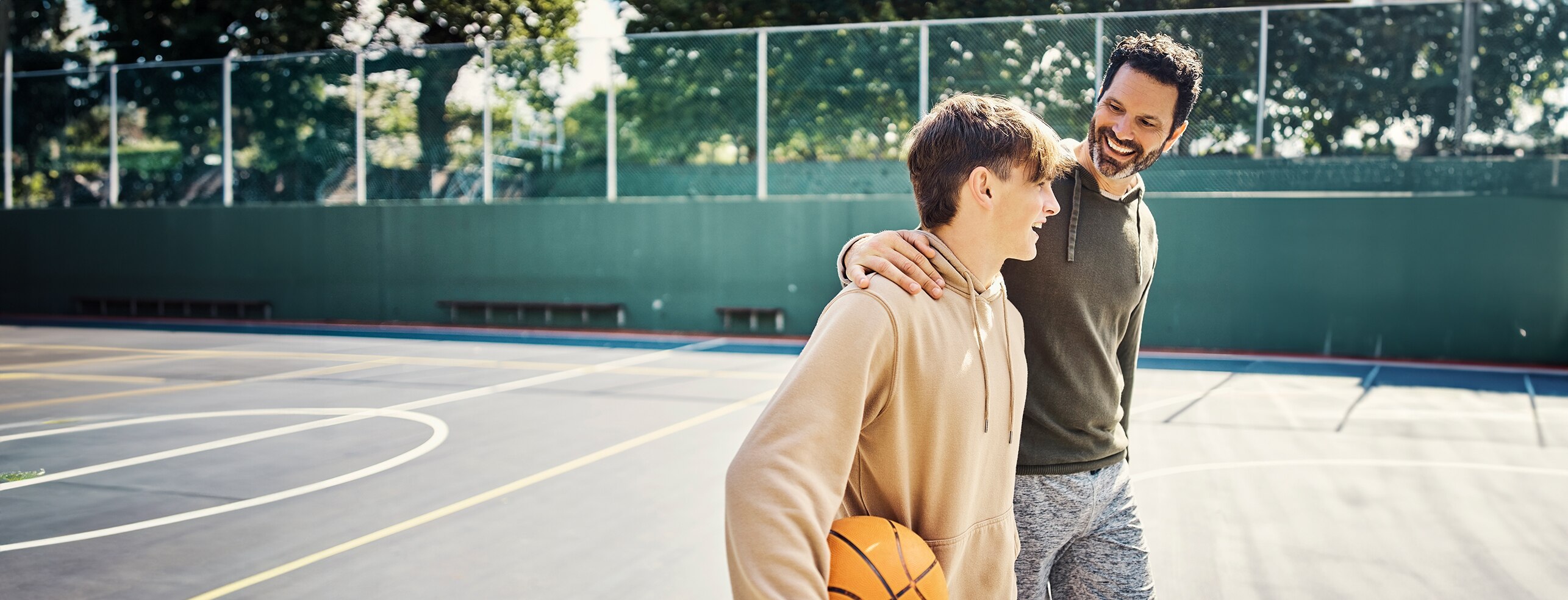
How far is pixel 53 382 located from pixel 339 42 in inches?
723

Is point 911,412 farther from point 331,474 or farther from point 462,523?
point 331,474

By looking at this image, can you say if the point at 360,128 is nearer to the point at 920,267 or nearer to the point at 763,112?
the point at 763,112

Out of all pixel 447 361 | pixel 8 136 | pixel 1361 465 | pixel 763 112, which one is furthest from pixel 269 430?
pixel 8 136

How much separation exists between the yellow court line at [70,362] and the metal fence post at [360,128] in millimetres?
5453

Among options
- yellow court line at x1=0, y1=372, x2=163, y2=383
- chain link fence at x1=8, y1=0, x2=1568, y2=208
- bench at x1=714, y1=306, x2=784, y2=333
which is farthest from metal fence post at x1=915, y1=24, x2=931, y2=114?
yellow court line at x1=0, y1=372, x2=163, y2=383

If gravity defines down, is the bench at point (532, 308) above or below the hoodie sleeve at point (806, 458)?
below

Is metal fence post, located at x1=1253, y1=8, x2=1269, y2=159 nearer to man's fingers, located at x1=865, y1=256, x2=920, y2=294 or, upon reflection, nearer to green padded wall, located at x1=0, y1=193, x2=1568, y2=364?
green padded wall, located at x1=0, y1=193, x2=1568, y2=364

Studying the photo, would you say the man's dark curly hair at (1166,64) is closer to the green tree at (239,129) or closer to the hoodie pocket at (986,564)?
the hoodie pocket at (986,564)

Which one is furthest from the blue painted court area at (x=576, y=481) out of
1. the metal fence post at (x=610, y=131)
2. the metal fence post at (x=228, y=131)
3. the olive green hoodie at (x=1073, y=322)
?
the metal fence post at (x=228, y=131)

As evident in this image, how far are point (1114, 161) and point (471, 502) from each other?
3.89 meters

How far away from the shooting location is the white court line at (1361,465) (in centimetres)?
611

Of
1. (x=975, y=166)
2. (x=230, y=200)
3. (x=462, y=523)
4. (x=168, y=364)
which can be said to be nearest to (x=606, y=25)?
(x=230, y=200)

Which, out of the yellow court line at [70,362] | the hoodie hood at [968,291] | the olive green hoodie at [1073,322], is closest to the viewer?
the hoodie hood at [968,291]

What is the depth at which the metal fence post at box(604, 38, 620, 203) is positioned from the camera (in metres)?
15.9
